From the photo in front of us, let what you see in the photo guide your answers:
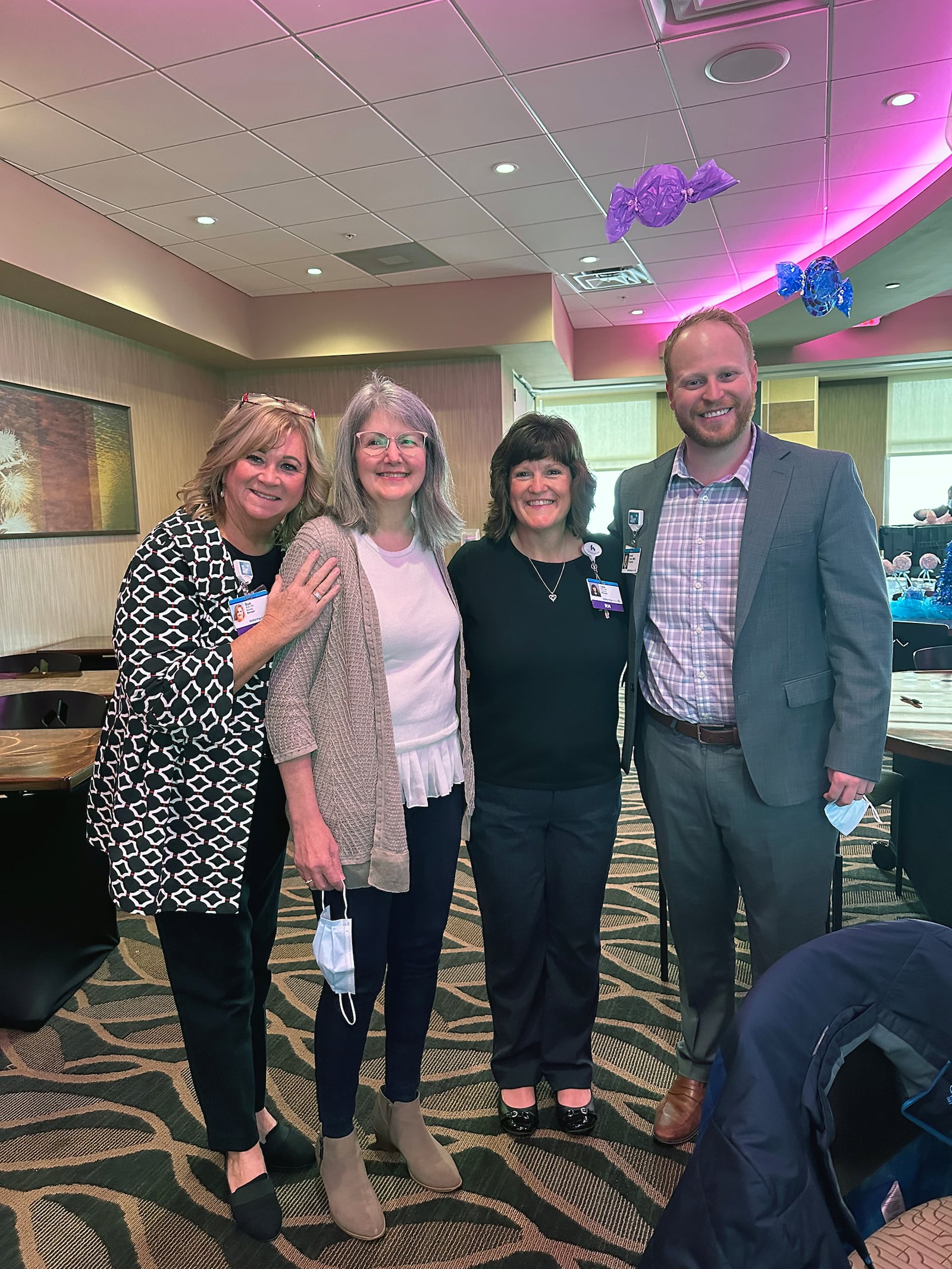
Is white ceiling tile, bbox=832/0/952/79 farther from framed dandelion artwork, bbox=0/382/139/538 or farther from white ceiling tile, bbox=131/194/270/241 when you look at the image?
framed dandelion artwork, bbox=0/382/139/538

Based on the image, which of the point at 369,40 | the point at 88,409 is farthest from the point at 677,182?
the point at 88,409

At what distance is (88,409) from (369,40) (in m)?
3.73

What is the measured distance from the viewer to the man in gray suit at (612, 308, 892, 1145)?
1.77 meters

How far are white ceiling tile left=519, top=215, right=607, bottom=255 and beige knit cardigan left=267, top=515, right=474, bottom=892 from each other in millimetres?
5078

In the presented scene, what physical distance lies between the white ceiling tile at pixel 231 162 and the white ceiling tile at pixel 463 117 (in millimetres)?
806

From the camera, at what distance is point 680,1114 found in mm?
2039

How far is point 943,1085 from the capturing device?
103cm

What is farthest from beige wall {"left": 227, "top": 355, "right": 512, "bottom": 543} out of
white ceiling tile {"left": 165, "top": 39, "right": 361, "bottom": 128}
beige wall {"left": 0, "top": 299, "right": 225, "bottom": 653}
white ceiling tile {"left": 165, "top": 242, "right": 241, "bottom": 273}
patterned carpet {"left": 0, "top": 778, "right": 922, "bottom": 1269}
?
patterned carpet {"left": 0, "top": 778, "right": 922, "bottom": 1269}

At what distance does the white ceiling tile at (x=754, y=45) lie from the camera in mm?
3635

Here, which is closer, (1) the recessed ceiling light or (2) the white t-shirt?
(2) the white t-shirt

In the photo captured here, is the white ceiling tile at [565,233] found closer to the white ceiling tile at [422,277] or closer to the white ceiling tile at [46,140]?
the white ceiling tile at [422,277]

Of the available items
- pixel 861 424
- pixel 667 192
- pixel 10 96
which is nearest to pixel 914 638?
pixel 667 192

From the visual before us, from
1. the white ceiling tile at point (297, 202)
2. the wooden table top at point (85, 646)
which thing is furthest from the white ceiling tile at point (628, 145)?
the wooden table top at point (85, 646)

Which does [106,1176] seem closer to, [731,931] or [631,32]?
[731,931]
